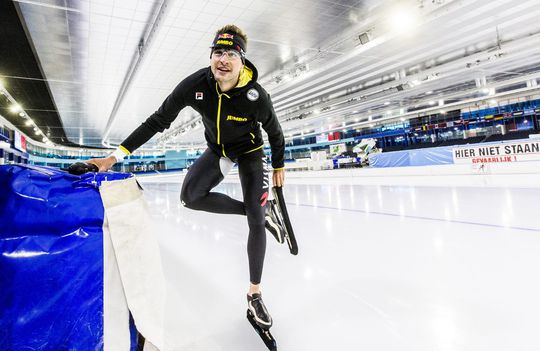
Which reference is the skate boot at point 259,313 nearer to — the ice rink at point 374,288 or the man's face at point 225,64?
the ice rink at point 374,288

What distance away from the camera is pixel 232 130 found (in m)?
1.44

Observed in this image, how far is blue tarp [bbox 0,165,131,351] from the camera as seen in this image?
A: 64 centimetres

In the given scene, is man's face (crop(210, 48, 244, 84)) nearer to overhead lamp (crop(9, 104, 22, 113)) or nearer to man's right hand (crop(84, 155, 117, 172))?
man's right hand (crop(84, 155, 117, 172))

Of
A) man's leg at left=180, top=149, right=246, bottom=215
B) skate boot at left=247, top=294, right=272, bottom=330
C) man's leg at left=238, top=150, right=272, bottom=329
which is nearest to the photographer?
skate boot at left=247, top=294, right=272, bottom=330

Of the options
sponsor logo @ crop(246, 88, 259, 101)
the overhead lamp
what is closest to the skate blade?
sponsor logo @ crop(246, 88, 259, 101)

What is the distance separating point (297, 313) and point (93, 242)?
89 centimetres

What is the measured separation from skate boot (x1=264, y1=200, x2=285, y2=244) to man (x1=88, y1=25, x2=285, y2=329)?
0.29 metres

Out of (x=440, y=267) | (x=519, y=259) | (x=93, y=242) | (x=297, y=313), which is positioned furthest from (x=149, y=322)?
(x=519, y=259)

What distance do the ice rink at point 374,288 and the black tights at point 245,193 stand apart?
0.92 feet

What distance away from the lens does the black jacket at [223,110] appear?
1345 millimetres

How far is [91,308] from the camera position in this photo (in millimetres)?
684

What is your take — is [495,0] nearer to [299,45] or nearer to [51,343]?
[299,45]

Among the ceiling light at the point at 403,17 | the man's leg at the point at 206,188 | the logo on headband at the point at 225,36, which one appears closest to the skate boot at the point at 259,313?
Answer: the man's leg at the point at 206,188

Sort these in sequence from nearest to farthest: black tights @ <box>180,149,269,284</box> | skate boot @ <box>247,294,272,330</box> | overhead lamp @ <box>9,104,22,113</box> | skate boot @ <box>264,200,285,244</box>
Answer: skate boot @ <box>247,294,272,330</box> → black tights @ <box>180,149,269,284</box> → skate boot @ <box>264,200,285,244</box> → overhead lamp @ <box>9,104,22,113</box>
